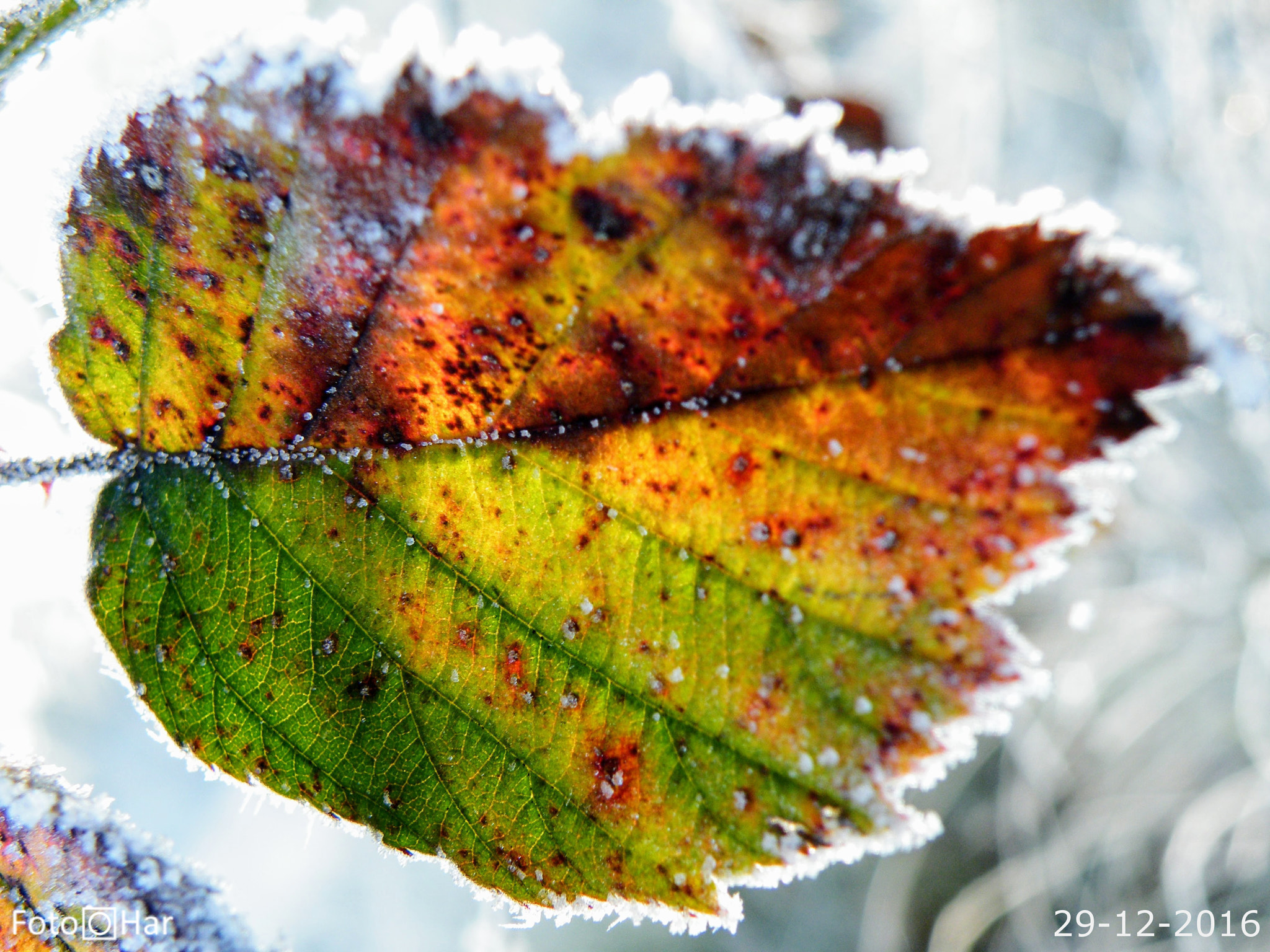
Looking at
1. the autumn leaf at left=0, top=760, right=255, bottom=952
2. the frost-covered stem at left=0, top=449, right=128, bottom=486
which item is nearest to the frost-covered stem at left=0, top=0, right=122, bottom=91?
the frost-covered stem at left=0, top=449, right=128, bottom=486

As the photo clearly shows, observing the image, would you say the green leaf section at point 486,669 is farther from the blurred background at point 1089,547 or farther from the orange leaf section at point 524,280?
the blurred background at point 1089,547

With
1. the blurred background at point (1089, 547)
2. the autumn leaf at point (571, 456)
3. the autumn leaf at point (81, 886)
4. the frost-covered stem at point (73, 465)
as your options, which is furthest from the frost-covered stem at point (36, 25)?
the blurred background at point (1089, 547)

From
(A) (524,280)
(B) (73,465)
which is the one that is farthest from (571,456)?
(B) (73,465)

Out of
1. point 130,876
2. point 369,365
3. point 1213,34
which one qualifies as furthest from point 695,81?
point 130,876

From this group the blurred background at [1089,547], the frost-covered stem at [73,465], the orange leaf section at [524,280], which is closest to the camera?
the orange leaf section at [524,280]

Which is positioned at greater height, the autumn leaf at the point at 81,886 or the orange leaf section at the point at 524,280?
the orange leaf section at the point at 524,280

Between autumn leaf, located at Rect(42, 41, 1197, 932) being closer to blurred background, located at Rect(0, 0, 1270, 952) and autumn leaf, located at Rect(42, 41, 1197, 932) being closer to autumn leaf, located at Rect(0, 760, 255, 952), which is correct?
autumn leaf, located at Rect(0, 760, 255, 952)
